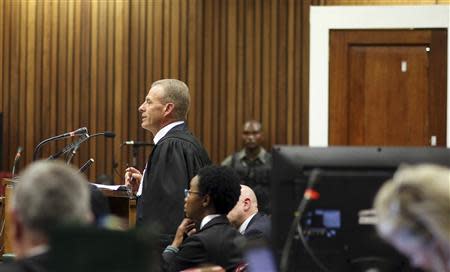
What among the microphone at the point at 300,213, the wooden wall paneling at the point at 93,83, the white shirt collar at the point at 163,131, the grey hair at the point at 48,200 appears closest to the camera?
the grey hair at the point at 48,200

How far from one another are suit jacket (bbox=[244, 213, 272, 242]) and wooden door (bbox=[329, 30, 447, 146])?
4440 mm

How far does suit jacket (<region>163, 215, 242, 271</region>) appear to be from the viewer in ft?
12.3

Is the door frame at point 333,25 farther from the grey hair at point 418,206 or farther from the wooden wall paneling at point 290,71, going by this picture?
the grey hair at point 418,206

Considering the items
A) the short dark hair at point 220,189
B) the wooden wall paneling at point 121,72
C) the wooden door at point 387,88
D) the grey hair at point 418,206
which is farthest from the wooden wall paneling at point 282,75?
the grey hair at point 418,206

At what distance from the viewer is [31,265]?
7.64ft

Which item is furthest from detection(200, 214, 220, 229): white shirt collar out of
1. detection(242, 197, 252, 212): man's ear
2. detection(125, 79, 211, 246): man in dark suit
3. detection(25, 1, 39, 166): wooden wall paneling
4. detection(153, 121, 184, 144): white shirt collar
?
detection(25, 1, 39, 166): wooden wall paneling

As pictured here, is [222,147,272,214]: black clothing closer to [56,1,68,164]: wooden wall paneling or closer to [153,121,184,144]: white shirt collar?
[56,1,68,164]: wooden wall paneling

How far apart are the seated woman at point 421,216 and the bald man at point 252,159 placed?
641 cm

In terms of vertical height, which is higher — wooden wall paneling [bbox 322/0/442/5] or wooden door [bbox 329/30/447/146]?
wooden wall paneling [bbox 322/0/442/5]

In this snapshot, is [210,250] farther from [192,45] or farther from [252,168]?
[192,45]

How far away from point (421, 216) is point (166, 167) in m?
2.78

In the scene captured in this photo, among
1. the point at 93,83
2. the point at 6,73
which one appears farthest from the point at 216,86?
the point at 6,73

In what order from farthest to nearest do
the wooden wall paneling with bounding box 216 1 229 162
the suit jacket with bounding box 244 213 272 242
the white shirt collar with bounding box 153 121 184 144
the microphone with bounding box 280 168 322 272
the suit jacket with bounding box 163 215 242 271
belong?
the wooden wall paneling with bounding box 216 1 229 162, the white shirt collar with bounding box 153 121 184 144, the suit jacket with bounding box 244 213 272 242, the suit jacket with bounding box 163 215 242 271, the microphone with bounding box 280 168 322 272

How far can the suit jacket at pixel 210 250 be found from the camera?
3760mm
